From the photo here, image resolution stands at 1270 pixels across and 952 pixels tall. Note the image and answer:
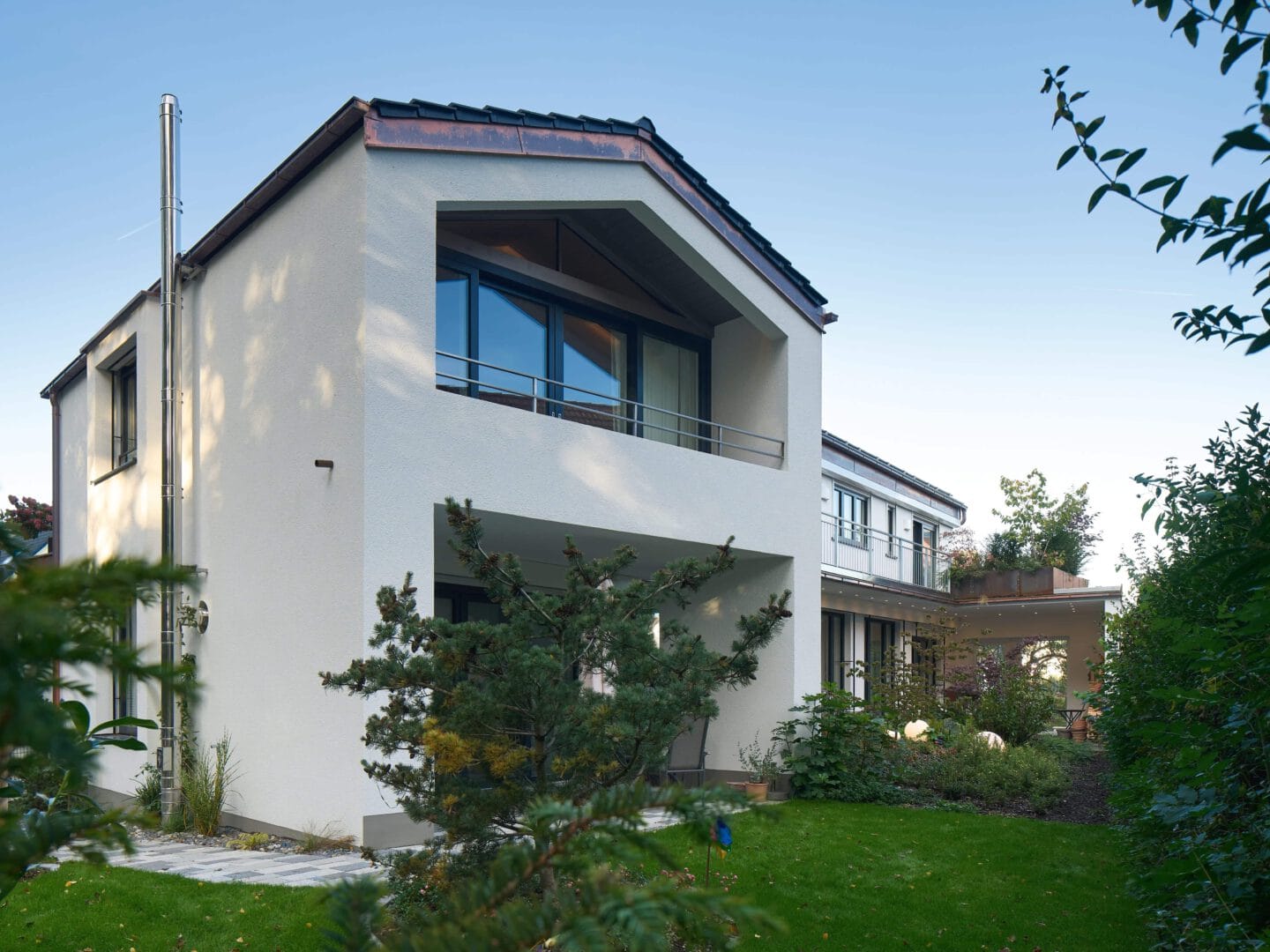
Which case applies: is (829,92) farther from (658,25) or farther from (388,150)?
(388,150)

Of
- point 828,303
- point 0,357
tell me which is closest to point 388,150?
point 828,303

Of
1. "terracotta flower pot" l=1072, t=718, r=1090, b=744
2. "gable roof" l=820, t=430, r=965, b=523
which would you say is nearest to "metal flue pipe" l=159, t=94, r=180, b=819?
"gable roof" l=820, t=430, r=965, b=523

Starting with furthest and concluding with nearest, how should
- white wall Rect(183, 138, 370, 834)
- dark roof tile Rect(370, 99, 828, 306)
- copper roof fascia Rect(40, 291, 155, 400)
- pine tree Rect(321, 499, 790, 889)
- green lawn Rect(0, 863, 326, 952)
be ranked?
copper roof fascia Rect(40, 291, 155, 400) → dark roof tile Rect(370, 99, 828, 306) → white wall Rect(183, 138, 370, 834) → green lawn Rect(0, 863, 326, 952) → pine tree Rect(321, 499, 790, 889)

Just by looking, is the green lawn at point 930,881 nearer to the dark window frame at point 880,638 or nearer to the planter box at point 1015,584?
the dark window frame at point 880,638

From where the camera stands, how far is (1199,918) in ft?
16.7

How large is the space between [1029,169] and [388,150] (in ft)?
33.4

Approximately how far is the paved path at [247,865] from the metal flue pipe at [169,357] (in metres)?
1.43

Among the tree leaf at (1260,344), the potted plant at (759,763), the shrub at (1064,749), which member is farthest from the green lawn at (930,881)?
the shrub at (1064,749)

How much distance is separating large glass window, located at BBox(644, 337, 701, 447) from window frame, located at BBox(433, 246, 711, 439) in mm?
73

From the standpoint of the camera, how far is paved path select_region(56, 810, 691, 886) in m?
7.38

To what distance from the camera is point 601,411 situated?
480 inches

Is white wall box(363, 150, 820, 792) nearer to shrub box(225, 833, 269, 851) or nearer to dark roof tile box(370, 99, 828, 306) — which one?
dark roof tile box(370, 99, 828, 306)

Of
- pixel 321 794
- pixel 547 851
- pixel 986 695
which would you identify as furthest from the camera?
pixel 986 695

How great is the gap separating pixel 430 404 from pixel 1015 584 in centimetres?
1995
